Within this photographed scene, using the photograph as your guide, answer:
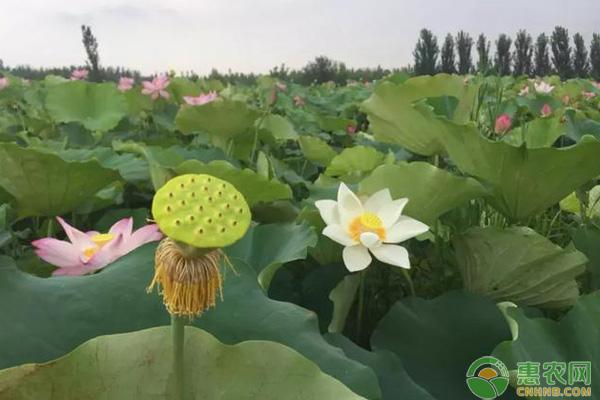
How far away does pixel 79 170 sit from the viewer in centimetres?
88

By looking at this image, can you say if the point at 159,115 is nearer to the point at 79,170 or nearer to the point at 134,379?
the point at 79,170

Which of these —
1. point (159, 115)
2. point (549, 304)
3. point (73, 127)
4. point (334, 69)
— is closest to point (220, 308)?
point (549, 304)

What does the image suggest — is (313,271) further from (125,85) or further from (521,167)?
(125,85)

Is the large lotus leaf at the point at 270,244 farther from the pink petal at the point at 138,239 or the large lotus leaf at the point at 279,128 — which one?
the large lotus leaf at the point at 279,128

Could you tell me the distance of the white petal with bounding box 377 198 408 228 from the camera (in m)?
0.67

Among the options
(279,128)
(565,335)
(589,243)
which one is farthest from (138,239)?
(279,128)

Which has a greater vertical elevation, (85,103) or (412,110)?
(412,110)

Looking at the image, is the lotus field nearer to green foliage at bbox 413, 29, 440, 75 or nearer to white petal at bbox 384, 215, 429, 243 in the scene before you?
white petal at bbox 384, 215, 429, 243

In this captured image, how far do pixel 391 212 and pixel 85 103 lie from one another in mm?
1694

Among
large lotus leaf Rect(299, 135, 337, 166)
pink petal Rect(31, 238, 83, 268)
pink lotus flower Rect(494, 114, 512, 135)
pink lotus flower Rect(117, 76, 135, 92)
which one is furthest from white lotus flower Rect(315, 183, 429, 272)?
pink lotus flower Rect(117, 76, 135, 92)

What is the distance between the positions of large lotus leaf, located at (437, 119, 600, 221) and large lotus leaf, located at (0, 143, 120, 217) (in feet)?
1.48

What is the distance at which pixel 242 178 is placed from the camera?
82cm

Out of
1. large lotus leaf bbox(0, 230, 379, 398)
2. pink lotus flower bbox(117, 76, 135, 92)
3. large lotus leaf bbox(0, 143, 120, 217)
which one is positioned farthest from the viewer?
pink lotus flower bbox(117, 76, 135, 92)

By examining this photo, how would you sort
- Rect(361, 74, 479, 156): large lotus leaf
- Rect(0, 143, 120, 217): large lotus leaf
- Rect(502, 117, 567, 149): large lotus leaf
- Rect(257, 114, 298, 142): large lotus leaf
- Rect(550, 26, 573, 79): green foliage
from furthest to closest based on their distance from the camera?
Rect(550, 26, 573, 79): green foliage → Rect(257, 114, 298, 142): large lotus leaf → Rect(502, 117, 567, 149): large lotus leaf → Rect(361, 74, 479, 156): large lotus leaf → Rect(0, 143, 120, 217): large lotus leaf
